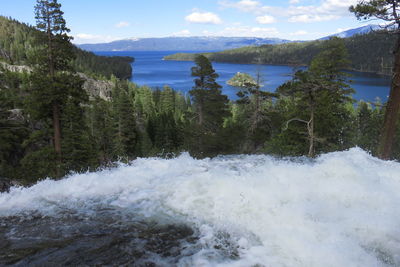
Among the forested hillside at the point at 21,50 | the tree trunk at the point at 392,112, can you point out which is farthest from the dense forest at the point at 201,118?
the forested hillside at the point at 21,50

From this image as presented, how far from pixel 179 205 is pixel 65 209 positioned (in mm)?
2715

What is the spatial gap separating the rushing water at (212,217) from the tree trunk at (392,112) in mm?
4371

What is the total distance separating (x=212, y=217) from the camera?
20.0ft

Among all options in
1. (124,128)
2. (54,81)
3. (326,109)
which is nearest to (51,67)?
(54,81)

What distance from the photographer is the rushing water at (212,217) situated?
16.0 ft

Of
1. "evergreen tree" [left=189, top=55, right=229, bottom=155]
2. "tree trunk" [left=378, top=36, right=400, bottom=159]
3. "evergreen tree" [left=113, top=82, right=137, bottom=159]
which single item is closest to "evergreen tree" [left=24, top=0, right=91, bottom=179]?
"evergreen tree" [left=189, top=55, right=229, bottom=155]

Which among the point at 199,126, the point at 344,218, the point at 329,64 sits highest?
the point at 329,64

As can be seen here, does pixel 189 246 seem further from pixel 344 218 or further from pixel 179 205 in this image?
pixel 344 218

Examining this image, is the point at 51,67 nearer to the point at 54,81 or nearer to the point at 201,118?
the point at 54,81

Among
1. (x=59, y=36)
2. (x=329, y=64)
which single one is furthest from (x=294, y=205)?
(x=329, y=64)

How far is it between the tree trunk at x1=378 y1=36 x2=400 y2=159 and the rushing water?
437 centimetres

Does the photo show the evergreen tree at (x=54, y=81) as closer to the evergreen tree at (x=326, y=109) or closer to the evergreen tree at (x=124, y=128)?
the evergreen tree at (x=326, y=109)

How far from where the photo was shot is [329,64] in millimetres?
25078

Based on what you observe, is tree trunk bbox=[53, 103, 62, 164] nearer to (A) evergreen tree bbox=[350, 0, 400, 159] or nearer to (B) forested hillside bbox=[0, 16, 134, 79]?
(A) evergreen tree bbox=[350, 0, 400, 159]
